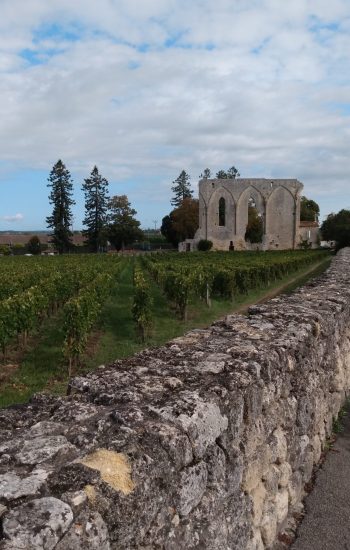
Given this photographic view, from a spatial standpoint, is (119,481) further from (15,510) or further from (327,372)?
(327,372)

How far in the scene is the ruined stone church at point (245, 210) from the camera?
7088cm

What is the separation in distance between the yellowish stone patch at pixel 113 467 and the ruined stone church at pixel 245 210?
68.8m

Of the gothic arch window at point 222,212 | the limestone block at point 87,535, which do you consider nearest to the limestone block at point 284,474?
the limestone block at point 87,535

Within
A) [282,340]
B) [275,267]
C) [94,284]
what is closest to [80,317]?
[94,284]

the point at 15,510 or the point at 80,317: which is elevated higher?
the point at 15,510

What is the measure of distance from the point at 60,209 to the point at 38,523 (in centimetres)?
7683

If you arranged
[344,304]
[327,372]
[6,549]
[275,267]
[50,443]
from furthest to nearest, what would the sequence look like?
[275,267]
[344,304]
[327,372]
[50,443]
[6,549]

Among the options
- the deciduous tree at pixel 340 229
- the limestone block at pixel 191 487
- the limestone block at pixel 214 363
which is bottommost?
the limestone block at pixel 191 487

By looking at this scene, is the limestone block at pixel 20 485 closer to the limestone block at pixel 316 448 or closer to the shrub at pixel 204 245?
the limestone block at pixel 316 448

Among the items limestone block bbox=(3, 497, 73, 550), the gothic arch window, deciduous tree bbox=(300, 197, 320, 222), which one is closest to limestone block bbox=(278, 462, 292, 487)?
limestone block bbox=(3, 497, 73, 550)

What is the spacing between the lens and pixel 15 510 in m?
1.57

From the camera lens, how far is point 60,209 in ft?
249

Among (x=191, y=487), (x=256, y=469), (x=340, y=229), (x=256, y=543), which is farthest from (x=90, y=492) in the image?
(x=340, y=229)

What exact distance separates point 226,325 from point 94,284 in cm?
1200
